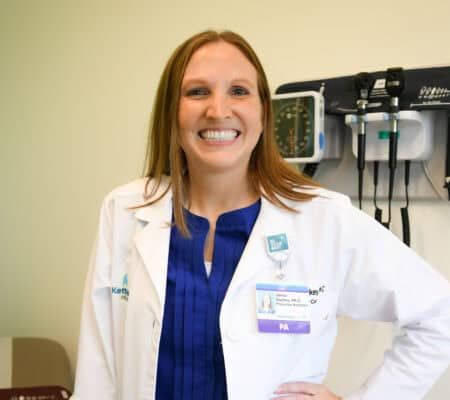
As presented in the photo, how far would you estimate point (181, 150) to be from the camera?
1.18 metres

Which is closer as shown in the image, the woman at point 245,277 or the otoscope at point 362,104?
the woman at point 245,277

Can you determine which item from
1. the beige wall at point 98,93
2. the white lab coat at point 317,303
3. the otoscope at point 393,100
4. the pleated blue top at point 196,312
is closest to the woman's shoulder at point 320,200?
the white lab coat at point 317,303

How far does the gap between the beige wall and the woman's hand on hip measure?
0.39 m

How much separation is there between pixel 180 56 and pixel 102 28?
1.01 meters

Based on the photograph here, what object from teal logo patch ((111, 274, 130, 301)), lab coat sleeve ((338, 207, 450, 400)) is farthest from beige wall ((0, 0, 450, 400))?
teal logo patch ((111, 274, 130, 301))

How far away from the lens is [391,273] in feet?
3.40

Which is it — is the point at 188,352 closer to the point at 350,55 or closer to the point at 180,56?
the point at 180,56

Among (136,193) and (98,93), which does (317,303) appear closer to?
(136,193)

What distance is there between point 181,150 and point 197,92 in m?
0.16

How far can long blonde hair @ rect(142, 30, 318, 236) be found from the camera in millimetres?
1097

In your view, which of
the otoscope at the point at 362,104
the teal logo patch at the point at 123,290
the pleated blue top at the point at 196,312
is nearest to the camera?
the pleated blue top at the point at 196,312

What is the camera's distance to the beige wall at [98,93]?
4.39ft

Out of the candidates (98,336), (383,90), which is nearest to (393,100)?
(383,90)

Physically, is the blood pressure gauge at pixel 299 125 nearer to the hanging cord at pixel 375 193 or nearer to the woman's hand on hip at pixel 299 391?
the hanging cord at pixel 375 193
